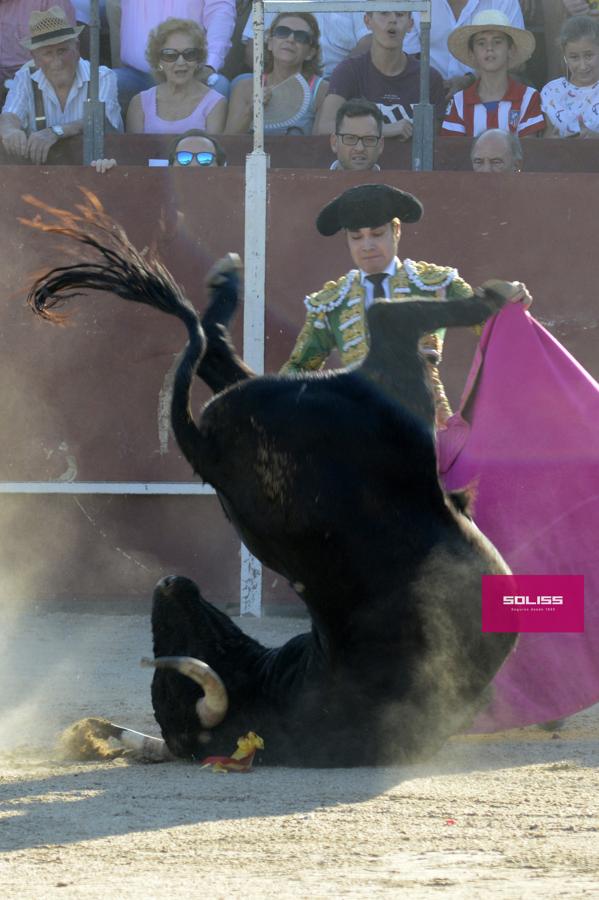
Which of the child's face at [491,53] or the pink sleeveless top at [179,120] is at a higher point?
the child's face at [491,53]

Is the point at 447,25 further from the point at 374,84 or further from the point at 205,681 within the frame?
the point at 205,681

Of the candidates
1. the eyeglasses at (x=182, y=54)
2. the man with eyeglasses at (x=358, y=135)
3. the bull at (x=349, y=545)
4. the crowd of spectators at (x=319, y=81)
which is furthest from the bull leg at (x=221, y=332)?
the eyeglasses at (x=182, y=54)

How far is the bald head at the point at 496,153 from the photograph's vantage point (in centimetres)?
656

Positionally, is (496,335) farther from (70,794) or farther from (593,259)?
(593,259)

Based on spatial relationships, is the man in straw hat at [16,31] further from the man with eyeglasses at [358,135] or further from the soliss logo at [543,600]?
the soliss logo at [543,600]

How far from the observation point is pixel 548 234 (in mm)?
6441

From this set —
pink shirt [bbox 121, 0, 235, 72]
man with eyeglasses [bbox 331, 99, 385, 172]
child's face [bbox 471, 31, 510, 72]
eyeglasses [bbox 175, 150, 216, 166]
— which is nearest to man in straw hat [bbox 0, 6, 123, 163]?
pink shirt [bbox 121, 0, 235, 72]

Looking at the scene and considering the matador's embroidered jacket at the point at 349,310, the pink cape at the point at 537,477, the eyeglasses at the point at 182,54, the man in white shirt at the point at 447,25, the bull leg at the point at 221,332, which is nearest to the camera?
the bull leg at the point at 221,332

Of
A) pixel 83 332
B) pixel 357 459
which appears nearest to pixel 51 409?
pixel 83 332

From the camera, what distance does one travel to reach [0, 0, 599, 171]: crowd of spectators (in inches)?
277

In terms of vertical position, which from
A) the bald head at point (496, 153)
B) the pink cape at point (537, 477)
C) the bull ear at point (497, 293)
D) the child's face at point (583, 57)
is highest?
the child's face at point (583, 57)

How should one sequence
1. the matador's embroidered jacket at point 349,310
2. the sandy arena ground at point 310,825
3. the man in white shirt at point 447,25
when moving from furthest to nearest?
the man in white shirt at point 447,25 < the matador's embroidered jacket at point 349,310 < the sandy arena ground at point 310,825

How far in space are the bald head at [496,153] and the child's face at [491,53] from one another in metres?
0.54

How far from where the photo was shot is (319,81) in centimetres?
724
